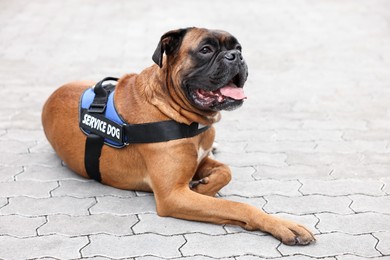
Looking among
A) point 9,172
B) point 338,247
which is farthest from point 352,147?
point 9,172

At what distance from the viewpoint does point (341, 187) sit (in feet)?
15.4

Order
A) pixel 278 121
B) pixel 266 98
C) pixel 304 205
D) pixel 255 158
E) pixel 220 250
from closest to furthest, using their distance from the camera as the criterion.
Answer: pixel 220 250 < pixel 304 205 < pixel 255 158 < pixel 278 121 < pixel 266 98

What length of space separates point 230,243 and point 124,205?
89 cm

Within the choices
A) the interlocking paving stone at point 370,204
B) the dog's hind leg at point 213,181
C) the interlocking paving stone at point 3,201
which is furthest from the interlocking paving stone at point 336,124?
the interlocking paving stone at point 3,201

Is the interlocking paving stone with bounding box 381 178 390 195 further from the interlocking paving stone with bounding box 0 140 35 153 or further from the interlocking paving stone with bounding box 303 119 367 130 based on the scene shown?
the interlocking paving stone with bounding box 0 140 35 153

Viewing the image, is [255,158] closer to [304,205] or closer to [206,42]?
[304,205]

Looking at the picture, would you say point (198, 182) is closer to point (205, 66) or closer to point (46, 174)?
point (205, 66)

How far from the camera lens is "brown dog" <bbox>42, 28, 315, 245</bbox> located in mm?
4004

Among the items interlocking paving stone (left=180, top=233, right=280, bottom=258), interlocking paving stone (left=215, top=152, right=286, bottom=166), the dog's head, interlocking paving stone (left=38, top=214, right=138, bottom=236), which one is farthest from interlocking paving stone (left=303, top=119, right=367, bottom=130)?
interlocking paving stone (left=38, top=214, right=138, bottom=236)

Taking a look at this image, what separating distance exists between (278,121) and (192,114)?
209 cm

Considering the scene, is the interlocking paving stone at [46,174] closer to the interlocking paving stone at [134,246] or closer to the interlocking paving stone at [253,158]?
the interlocking paving stone at [134,246]

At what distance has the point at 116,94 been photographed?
4543 millimetres

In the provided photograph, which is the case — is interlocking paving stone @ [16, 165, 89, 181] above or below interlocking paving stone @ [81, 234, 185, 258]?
below

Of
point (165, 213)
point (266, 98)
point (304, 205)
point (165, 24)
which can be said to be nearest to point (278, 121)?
point (266, 98)
